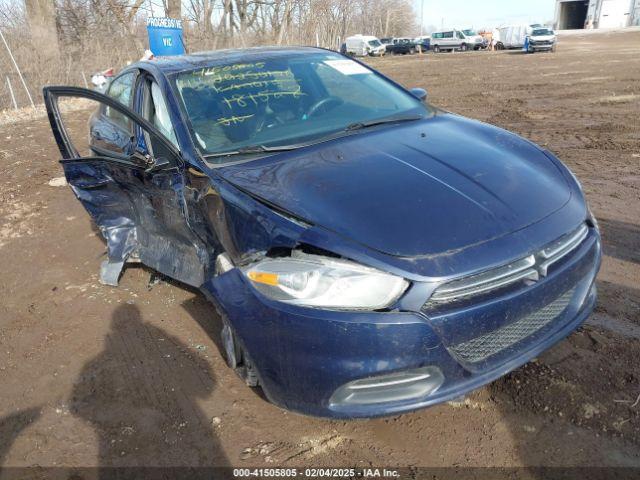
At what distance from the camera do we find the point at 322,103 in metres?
3.30

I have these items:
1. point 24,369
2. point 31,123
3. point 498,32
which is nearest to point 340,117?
point 24,369

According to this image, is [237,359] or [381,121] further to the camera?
[381,121]

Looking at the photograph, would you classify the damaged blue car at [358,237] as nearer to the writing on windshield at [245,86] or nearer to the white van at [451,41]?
the writing on windshield at [245,86]

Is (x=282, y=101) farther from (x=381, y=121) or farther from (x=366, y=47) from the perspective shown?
(x=366, y=47)

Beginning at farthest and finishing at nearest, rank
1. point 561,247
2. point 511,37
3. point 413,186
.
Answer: point 511,37 < point 413,186 < point 561,247

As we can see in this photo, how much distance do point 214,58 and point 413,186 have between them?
197 centimetres

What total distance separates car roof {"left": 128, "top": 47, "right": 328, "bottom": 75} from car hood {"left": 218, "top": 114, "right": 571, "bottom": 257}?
1112mm

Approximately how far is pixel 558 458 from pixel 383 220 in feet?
4.17

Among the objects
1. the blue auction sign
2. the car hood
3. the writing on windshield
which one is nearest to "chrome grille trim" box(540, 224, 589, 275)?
the car hood

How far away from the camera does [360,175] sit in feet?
7.92

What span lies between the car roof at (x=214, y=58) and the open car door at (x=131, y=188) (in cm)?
43

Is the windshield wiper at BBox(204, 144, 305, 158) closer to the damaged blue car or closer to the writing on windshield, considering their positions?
the damaged blue car

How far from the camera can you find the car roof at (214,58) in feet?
11.0

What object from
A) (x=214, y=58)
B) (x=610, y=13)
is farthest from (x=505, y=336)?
(x=610, y=13)
